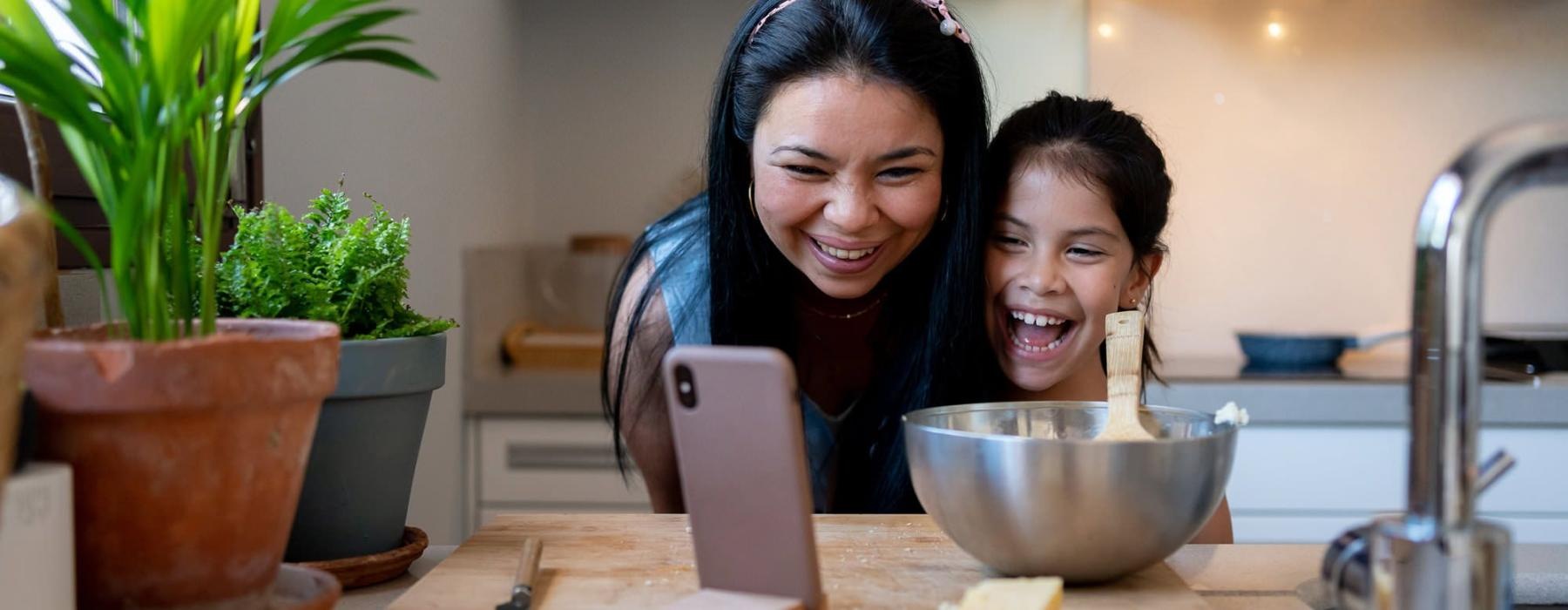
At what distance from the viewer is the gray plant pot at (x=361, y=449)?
2.85 feet

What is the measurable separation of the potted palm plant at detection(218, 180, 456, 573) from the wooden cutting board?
0.07 m

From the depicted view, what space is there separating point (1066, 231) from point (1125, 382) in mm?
325

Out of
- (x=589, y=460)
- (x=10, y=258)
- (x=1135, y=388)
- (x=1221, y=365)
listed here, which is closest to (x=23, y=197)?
(x=10, y=258)

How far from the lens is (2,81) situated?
0.61 m

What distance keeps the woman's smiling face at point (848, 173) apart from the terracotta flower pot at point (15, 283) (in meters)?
0.75

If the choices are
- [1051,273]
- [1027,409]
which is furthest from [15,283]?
[1051,273]

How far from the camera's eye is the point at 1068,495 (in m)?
0.76

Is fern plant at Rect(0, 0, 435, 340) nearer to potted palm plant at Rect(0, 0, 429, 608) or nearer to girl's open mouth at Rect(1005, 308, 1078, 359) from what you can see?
potted palm plant at Rect(0, 0, 429, 608)

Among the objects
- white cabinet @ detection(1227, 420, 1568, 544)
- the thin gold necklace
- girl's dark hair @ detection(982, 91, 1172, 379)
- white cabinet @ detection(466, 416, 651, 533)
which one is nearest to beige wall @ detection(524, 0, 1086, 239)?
white cabinet @ detection(466, 416, 651, 533)

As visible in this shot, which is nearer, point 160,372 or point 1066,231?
point 160,372

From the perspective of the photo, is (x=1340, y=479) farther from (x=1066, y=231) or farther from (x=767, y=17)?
(x=767, y=17)

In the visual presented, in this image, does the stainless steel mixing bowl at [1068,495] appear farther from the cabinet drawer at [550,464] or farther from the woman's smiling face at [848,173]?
the cabinet drawer at [550,464]

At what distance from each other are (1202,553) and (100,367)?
725 millimetres

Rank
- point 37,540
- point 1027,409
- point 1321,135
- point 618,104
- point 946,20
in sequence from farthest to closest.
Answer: point 618,104 < point 1321,135 < point 946,20 < point 1027,409 < point 37,540
